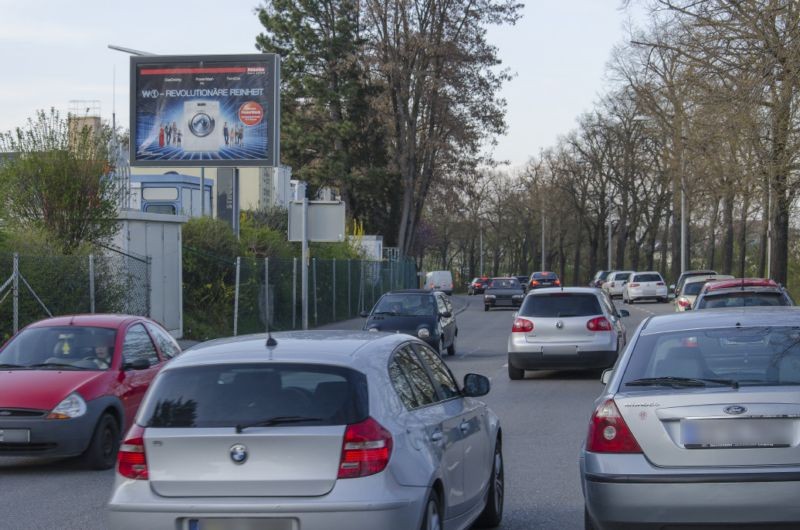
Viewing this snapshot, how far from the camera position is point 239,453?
18.3 feet

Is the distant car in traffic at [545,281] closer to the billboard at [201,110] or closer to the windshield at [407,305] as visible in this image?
the billboard at [201,110]

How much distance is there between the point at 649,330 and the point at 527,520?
82.6 inches

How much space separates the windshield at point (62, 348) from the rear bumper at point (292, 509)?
620 centimetres

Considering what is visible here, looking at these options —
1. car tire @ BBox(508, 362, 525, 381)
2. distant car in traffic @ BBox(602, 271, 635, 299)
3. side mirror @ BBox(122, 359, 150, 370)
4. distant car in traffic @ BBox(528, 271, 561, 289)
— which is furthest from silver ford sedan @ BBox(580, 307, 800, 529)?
distant car in traffic @ BBox(602, 271, 635, 299)

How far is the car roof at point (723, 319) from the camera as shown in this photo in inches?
264

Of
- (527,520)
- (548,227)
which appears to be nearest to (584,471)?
(527,520)

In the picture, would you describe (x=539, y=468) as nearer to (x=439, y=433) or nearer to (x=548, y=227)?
(x=439, y=433)

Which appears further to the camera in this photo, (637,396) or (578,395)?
(578,395)

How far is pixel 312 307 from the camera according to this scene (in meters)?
34.8

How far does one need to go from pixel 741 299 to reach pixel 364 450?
13.3 meters

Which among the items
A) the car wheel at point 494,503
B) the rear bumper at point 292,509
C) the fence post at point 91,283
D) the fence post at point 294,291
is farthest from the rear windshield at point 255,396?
the fence post at point 294,291

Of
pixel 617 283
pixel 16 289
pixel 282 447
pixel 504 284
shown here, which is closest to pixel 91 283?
pixel 16 289

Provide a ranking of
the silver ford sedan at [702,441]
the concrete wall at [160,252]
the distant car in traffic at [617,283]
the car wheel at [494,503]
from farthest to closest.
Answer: the distant car in traffic at [617,283]
the concrete wall at [160,252]
the car wheel at [494,503]
the silver ford sedan at [702,441]

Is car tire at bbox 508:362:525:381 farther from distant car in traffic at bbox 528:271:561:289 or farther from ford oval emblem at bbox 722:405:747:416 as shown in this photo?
distant car in traffic at bbox 528:271:561:289
